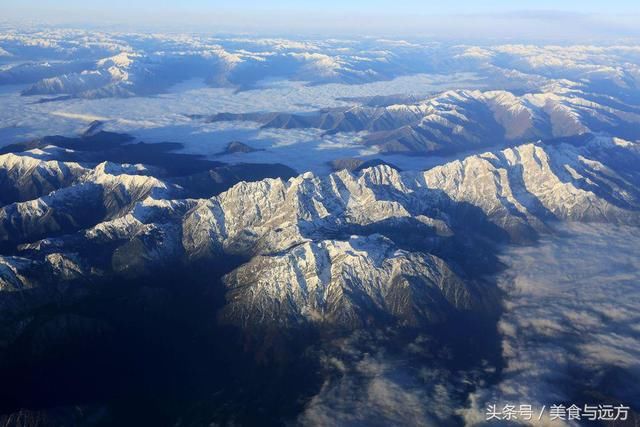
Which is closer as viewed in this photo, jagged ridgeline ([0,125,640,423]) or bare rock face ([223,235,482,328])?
jagged ridgeline ([0,125,640,423])

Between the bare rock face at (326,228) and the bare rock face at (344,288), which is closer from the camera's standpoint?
the bare rock face at (344,288)

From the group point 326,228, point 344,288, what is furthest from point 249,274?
point 326,228

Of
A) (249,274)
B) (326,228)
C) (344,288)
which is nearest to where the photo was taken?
(344,288)

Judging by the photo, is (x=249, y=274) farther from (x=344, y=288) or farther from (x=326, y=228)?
(x=326, y=228)

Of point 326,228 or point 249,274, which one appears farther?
point 326,228

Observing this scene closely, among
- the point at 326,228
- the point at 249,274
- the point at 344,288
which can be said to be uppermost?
the point at 326,228

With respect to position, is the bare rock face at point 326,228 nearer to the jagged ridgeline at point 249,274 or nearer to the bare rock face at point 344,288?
the bare rock face at point 344,288

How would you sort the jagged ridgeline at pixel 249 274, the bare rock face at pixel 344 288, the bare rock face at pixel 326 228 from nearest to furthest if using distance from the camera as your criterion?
the jagged ridgeline at pixel 249 274, the bare rock face at pixel 344 288, the bare rock face at pixel 326 228

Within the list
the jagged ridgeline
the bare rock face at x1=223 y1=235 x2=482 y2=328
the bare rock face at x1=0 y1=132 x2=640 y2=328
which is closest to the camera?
the jagged ridgeline

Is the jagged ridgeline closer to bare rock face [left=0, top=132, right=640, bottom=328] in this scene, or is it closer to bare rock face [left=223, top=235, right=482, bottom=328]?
bare rock face [left=223, top=235, right=482, bottom=328]

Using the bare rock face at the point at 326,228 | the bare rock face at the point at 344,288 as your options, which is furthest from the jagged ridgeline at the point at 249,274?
the bare rock face at the point at 326,228

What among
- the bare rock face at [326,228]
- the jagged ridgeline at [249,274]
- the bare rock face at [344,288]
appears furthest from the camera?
the bare rock face at [326,228]

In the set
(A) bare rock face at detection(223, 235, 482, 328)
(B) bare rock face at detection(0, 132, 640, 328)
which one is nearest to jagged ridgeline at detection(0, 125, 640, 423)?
(A) bare rock face at detection(223, 235, 482, 328)
